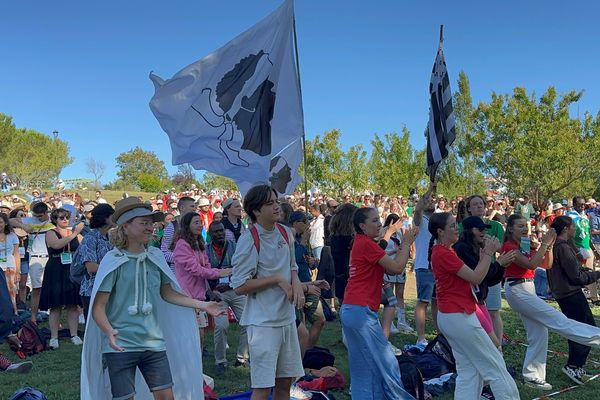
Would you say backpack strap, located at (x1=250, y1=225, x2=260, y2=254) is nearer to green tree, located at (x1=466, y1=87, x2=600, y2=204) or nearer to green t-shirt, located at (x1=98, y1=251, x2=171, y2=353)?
green t-shirt, located at (x1=98, y1=251, x2=171, y2=353)

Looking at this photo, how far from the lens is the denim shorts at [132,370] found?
3559 mm

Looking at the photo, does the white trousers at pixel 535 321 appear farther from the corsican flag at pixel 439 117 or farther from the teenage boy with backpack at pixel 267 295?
the teenage boy with backpack at pixel 267 295

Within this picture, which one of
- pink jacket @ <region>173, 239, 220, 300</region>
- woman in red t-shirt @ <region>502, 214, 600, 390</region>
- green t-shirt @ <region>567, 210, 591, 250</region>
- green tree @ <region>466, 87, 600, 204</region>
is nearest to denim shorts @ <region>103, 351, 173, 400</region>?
pink jacket @ <region>173, 239, 220, 300</region>

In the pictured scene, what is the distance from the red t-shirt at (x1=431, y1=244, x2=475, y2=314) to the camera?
4.39m

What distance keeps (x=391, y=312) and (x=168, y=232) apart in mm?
3267

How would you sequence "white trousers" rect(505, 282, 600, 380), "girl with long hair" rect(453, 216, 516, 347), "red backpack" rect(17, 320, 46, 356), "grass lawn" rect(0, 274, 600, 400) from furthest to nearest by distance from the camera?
"red backpack" rect(17, 320, 46, 356) → "grass lawn" rect(0, 274, 600, 400) → "white trousers" rect(505, 282, 600, 380) → "girl with long hair" rect(453, 216, 516, 347)

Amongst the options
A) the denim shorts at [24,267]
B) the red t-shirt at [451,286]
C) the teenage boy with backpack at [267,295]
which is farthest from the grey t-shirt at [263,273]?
the denim shorts at [24,267]

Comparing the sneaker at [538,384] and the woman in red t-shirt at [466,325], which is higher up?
the woman in red t-shirt at [466,325]

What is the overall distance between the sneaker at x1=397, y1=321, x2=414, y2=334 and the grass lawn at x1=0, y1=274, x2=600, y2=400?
23 centimetres

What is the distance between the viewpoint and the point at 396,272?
4320 millimetres

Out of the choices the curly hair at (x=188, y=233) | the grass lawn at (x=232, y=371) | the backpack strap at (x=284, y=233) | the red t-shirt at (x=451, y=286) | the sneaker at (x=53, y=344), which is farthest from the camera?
the sneaker at (x=53, y=344)

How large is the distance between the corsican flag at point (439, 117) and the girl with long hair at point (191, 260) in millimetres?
2706

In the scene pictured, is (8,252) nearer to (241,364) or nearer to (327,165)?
(241,364)

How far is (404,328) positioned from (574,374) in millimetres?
2831
